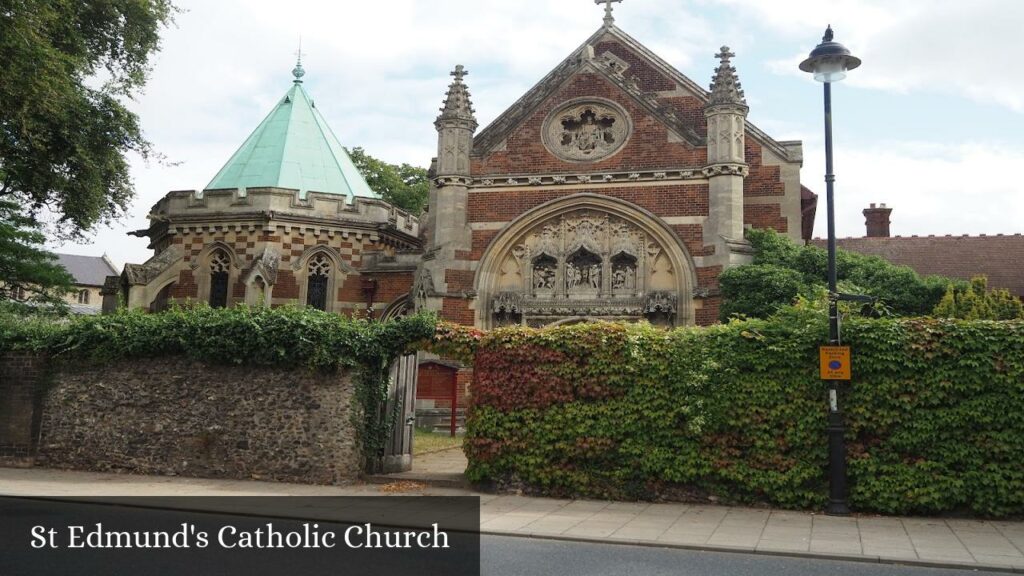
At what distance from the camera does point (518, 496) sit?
12180mm

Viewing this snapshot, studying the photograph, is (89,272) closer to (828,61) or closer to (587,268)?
(587,268)

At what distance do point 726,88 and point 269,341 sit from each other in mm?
12893

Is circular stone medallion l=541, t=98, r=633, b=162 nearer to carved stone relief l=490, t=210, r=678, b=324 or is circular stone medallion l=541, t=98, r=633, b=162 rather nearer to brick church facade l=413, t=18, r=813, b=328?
brick church facade l=413, t=18, r=813, b=328

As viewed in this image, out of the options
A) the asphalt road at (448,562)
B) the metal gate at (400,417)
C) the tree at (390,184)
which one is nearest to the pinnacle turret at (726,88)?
the metal gate at (400,417)

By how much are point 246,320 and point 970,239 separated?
2427 cm

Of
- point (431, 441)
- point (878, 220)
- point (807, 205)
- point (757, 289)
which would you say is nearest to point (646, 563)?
point (431, 441)

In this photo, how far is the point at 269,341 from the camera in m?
13.5

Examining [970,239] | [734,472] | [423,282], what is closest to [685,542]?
[734,472]

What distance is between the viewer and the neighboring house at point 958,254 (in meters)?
25.2

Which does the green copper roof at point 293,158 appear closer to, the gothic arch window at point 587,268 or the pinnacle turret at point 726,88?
the gothic arch window at point 587,268

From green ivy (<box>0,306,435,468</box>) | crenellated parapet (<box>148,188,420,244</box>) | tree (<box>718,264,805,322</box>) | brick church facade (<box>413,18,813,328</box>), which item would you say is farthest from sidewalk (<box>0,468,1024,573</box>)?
crenellated parapet (<box>148,188,420,244</box>)

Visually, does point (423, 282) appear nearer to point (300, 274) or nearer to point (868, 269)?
point (300, 274)

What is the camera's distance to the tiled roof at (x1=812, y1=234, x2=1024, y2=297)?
995 inches

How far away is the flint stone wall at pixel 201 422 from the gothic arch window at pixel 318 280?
10472 mm
